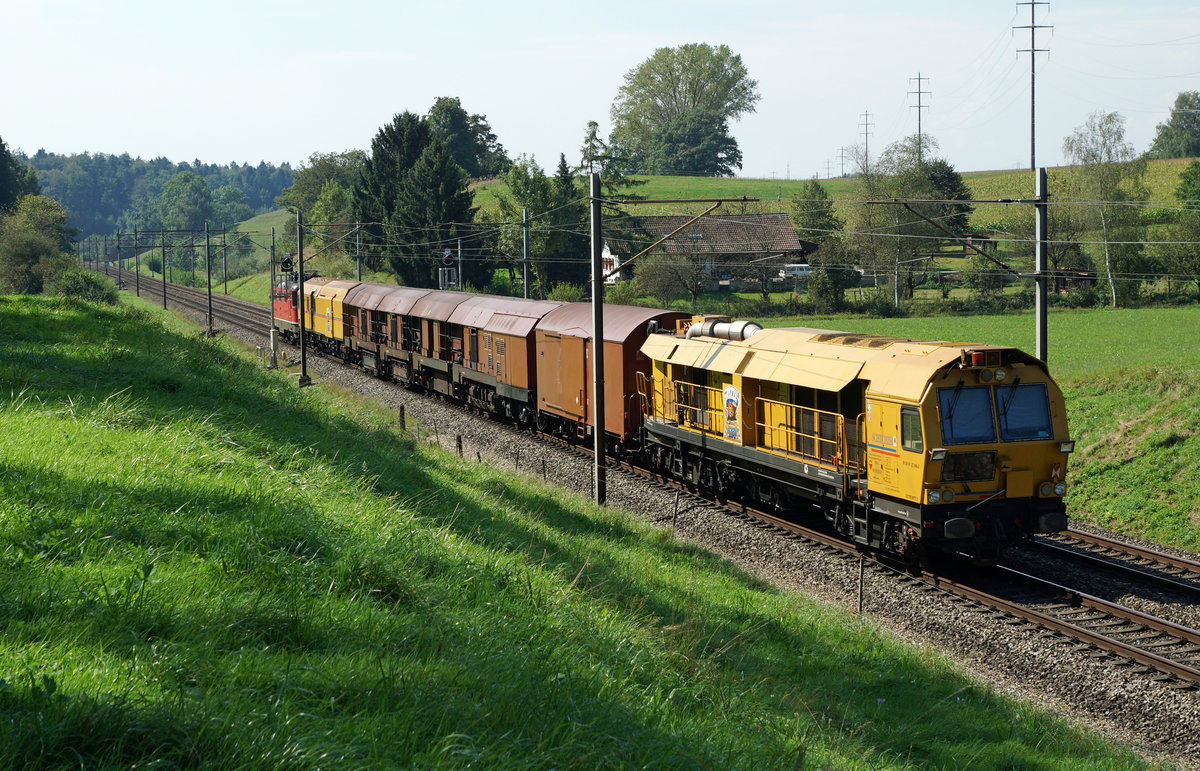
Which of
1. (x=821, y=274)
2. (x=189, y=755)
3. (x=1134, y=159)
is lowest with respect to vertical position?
(x=189, y=755)

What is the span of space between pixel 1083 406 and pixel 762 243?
180 feet

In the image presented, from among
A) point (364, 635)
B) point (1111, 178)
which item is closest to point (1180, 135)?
point (1111, 178)

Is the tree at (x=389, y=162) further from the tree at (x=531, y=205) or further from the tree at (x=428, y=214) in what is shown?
the tree at (x=531, y=205)

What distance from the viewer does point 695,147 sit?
137m

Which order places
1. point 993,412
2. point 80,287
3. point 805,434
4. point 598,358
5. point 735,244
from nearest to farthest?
point 993,412
point 805,434
point 598,358
point 80,287
point 735,244

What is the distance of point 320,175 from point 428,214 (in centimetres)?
6771

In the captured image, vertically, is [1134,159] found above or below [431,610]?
above

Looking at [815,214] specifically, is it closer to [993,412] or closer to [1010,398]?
[1010,398]

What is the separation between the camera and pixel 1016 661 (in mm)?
12727

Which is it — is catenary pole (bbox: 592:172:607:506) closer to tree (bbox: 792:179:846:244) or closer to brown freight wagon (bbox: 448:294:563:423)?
brown freight wagon (bbox: 448:294:563:423)

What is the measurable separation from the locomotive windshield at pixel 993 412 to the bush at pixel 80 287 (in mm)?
53312

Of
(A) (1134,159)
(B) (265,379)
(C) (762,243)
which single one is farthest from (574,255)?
(B) (265,379)

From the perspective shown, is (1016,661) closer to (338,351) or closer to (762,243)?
(338,351)

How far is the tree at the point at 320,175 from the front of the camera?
132 m
